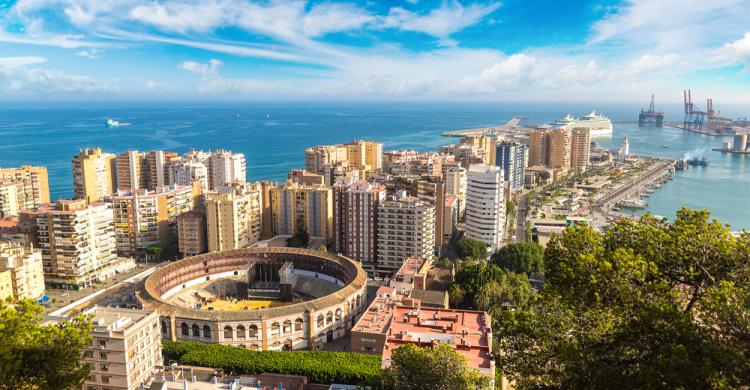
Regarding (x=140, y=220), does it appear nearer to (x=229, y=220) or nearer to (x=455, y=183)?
(x=229, y=220)

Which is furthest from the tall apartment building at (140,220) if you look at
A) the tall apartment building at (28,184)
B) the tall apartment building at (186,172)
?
the tall apartment building at (28,184)

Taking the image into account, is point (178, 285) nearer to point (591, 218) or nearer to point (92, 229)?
point (92, 229)

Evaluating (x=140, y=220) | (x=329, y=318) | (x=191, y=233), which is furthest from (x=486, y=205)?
(x=140, y=220)

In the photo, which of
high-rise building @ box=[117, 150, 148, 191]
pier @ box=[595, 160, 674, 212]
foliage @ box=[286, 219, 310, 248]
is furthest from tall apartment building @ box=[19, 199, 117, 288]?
pier @ box=[595, 160, 674, 212]

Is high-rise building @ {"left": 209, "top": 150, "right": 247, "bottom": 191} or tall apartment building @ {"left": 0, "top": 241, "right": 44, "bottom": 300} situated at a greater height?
high-rise building @ {"left": 209, "top": 150, "right": 247, "bottom": 191}

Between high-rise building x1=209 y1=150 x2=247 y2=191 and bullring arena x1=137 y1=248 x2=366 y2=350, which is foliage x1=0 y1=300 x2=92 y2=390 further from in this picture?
high-rise building x1=209 y1=150 x2=247 y2=191
